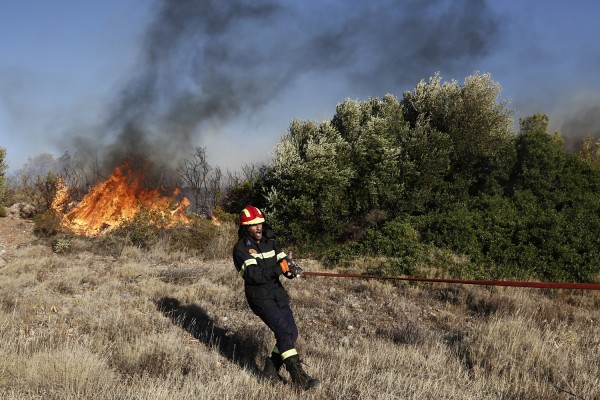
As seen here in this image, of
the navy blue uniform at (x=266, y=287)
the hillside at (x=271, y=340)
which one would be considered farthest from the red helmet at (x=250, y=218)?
the hillside at (x=271, y=340)

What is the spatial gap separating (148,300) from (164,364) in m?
3.87

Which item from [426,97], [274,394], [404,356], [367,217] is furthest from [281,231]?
[274,394]

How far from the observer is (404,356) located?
5562mm

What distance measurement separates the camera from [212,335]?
6.28 metres

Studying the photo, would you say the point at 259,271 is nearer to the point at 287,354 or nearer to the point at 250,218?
the point at 250,218

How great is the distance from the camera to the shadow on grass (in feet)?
19.0

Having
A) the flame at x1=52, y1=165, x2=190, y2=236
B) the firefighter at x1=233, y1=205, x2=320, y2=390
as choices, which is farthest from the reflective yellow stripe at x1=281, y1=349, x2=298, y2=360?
the flame at x1=52, y1=165, x2=190, y2=236

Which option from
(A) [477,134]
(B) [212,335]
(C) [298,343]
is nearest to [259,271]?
(B) [212,335]

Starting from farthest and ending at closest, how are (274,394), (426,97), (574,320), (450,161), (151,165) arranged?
(151,165)
(426,97)
(450,161)
(574,320)
(274,394)

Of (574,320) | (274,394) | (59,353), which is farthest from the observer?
(574,320)

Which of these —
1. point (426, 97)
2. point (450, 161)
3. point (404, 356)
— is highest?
point (426, 97)

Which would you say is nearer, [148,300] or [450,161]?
[148,300]

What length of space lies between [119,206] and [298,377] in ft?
53.9

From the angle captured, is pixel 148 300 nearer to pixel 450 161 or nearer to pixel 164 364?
pixel 164 364
